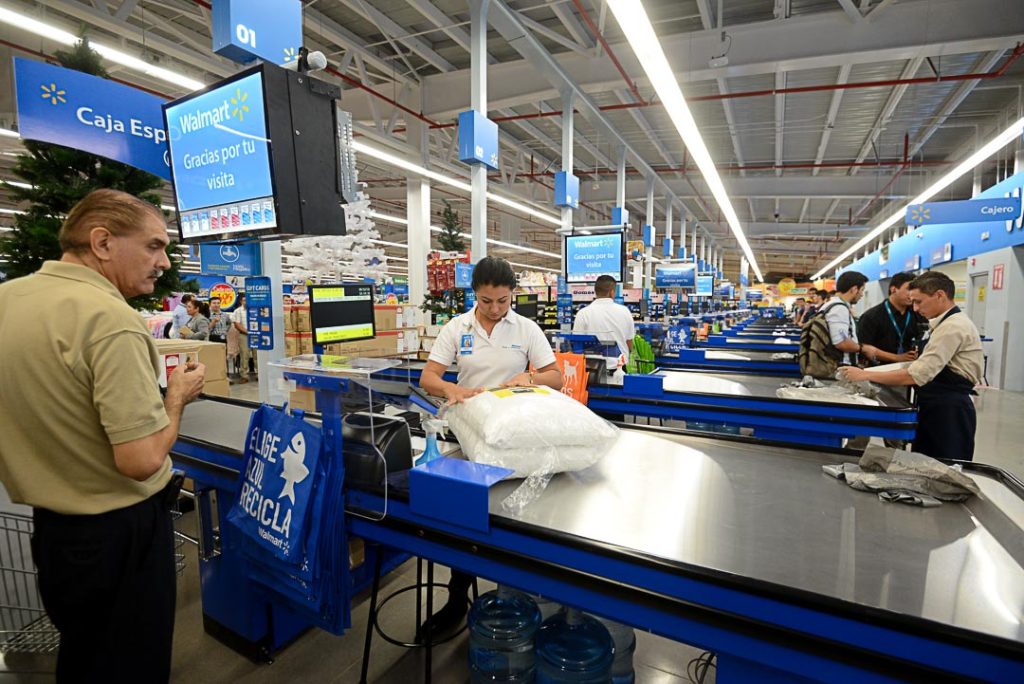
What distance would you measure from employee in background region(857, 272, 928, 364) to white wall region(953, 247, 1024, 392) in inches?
267

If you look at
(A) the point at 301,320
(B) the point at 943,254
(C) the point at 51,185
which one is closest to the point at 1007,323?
(B) the point at 943,254

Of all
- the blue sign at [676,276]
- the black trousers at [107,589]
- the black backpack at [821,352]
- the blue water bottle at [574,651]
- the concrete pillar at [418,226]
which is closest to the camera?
the black trousers at [107,589]

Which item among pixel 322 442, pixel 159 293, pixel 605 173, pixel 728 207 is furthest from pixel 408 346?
pixel 605 173

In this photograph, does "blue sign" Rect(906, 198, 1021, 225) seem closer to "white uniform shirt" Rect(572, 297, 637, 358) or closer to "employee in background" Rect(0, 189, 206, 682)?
"white uniform shirt" Rect(572, 297, 637, 358)

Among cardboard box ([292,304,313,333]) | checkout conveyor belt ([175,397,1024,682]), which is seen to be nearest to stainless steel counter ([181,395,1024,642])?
checkout conveyor belt ([175,397,1024,682])

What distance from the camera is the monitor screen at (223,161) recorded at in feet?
6.47

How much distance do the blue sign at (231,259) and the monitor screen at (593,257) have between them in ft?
18.1

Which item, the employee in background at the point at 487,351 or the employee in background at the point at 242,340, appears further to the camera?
the employee in background at the point at 242,340

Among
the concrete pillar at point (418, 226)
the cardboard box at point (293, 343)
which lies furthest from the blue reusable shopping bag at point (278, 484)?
the concrete pillar at point (418, 226)

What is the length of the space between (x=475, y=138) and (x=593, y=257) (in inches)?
108

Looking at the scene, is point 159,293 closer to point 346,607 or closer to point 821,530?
point 346,607

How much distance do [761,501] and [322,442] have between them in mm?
1392

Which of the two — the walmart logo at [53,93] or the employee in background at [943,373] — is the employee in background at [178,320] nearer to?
the walmart logo at [53,93]

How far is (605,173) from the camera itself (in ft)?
51.8
